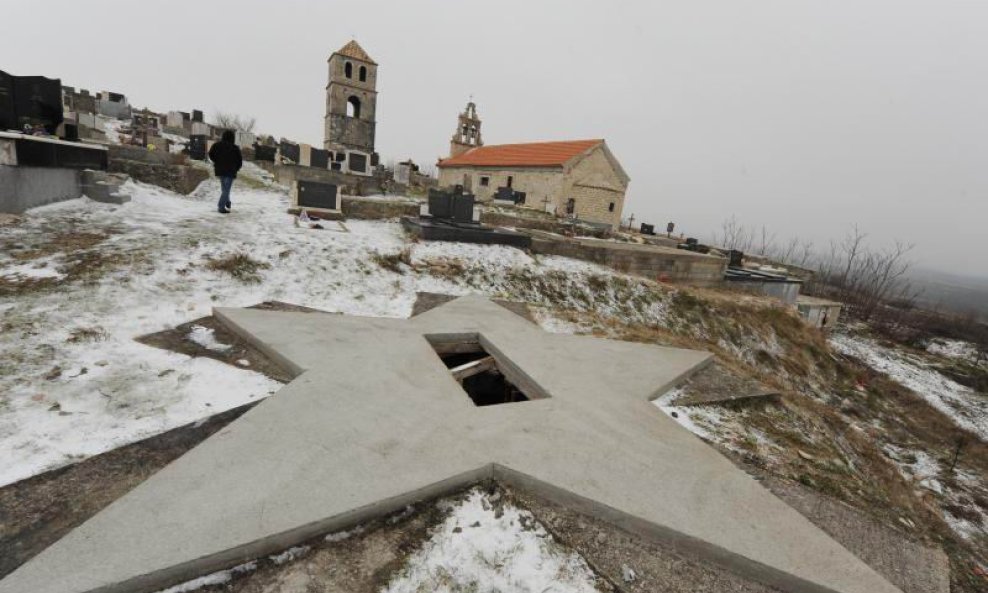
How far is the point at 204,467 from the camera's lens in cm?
257

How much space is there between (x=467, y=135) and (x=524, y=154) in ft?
41.6

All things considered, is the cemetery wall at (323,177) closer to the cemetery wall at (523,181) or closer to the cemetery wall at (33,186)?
the cemetery wall at (33,186)

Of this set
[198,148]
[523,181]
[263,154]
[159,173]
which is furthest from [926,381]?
[198,148]

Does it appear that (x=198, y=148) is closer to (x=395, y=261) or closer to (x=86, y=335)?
(x=395, y=261)

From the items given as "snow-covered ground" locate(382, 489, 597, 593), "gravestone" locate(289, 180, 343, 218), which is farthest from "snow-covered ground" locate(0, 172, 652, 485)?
"snow-covered ground" locate(382, 489, 597, 593)

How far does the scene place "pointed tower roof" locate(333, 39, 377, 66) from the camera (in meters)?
35.2

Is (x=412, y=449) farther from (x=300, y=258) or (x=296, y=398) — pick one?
(x=300, y=258)

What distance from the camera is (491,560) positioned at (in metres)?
2.30

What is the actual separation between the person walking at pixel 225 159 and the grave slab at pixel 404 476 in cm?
820

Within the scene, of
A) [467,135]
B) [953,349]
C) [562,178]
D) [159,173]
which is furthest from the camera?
[467,135]

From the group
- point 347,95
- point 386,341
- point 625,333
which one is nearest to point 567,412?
point 386,341

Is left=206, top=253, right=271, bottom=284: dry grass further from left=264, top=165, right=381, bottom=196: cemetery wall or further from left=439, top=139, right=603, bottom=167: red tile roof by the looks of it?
left=439, top=139, right=603, bottom=167: red tile roof

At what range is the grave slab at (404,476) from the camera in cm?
206

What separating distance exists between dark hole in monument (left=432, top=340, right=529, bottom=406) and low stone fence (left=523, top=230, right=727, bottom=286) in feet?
24.7
